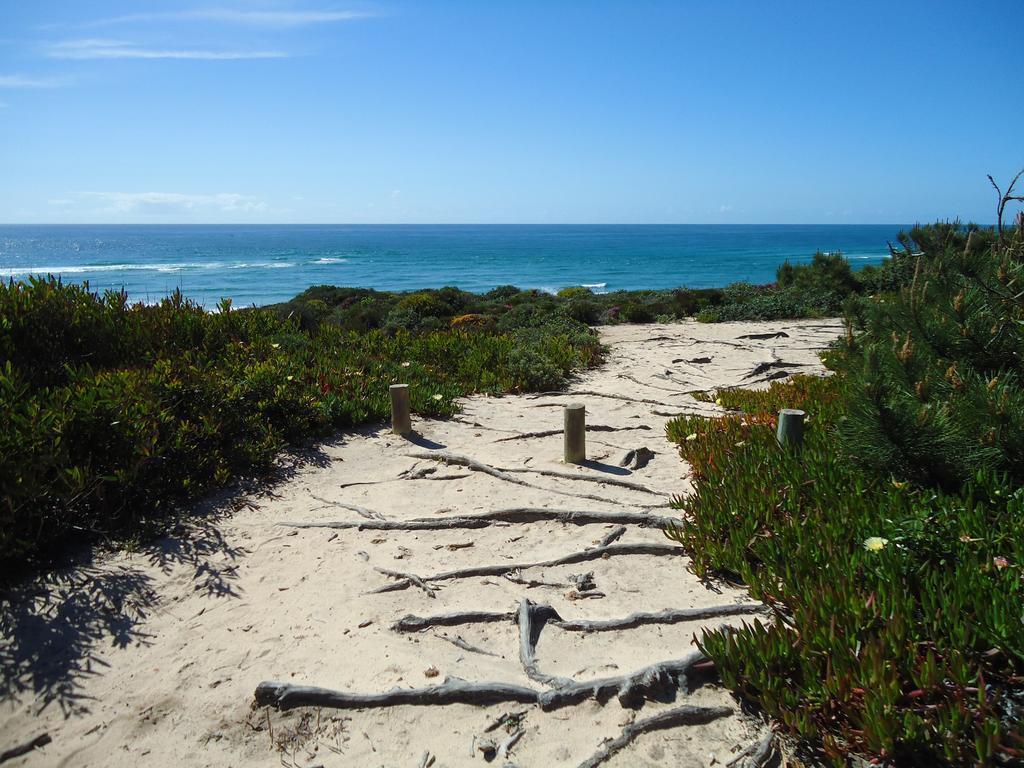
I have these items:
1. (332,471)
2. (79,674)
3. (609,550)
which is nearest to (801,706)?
(609,550)

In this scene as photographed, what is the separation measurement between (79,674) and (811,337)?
14711 millimetres

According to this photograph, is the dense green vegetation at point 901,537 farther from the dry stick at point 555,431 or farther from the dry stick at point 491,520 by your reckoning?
the dry stick at point 555,431

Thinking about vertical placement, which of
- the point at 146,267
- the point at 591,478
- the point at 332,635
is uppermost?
the point at 146,267

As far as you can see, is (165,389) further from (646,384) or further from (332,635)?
(646,384)

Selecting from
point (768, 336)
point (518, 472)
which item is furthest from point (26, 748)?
point (768, 336)

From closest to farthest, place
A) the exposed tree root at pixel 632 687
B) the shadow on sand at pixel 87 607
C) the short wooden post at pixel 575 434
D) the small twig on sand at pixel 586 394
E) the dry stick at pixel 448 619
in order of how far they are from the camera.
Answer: the exposed tree root at pixel 632 687 → the shadow on sand at pixel 87 607 → the dry stick at pixel 448 619 → the short wooden post at pixel 575 434 → the small twig on sand at pixel 586 394

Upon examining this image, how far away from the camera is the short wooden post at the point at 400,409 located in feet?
25.4

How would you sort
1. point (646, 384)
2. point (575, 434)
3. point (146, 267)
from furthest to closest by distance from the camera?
point (146, 267)
point (646, 384)
point (575, 434)

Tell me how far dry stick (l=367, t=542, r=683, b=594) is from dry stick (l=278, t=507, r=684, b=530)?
0.47 m

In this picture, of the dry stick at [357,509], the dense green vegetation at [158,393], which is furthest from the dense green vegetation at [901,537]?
the dense green vegetation at [158,393]

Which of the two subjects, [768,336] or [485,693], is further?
[768,336]

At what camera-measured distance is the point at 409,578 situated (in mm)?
4566

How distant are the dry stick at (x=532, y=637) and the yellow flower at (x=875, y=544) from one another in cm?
179

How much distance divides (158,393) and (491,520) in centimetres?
338
